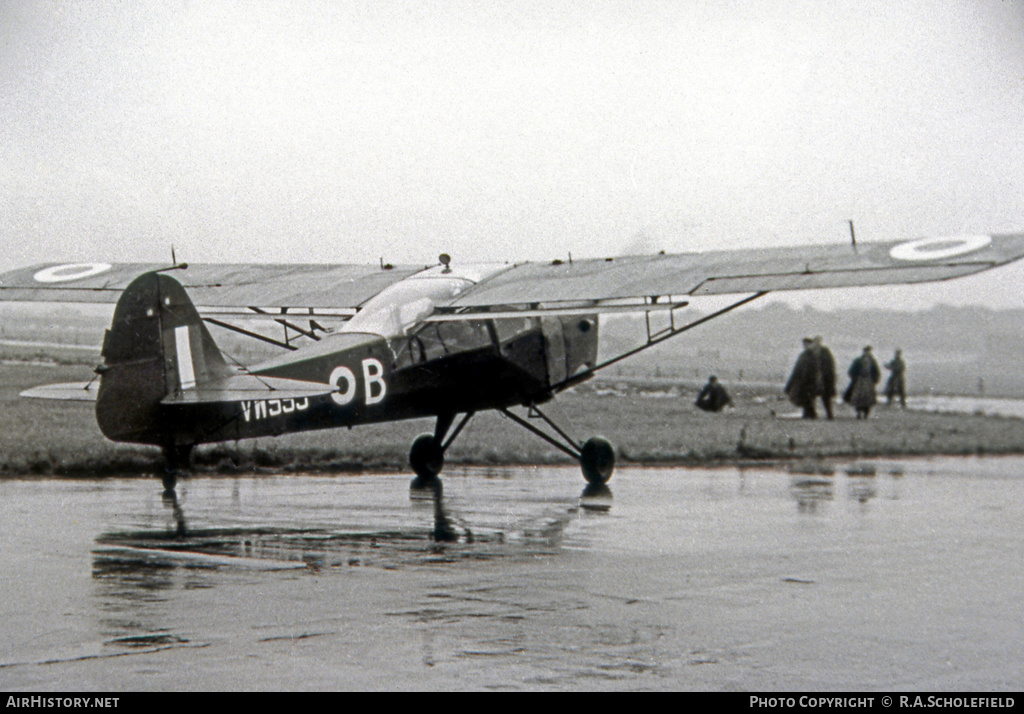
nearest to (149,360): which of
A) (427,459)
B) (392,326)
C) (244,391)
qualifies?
(244,391)

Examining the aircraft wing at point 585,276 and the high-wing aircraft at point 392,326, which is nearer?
the high-wing aircraft at point 392,326

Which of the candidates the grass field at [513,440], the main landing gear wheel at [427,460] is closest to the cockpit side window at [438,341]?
the main landing gear wheel at [427,460]

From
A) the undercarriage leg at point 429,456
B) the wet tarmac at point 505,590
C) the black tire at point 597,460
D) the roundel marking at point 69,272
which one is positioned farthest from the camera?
the roundel marking at point 69,272

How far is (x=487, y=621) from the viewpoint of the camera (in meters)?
6.32

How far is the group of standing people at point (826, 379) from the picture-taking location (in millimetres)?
21141

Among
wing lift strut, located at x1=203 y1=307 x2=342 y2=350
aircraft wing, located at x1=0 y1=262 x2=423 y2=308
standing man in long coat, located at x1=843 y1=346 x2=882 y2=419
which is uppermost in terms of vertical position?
aircraft wing, located at x1=0 y1=262 x2=423 y2=308

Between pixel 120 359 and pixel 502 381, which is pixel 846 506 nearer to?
pixel 502 381

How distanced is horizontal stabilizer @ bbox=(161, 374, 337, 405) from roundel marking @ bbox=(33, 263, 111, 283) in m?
5.63

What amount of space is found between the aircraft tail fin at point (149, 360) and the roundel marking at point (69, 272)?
5181mm

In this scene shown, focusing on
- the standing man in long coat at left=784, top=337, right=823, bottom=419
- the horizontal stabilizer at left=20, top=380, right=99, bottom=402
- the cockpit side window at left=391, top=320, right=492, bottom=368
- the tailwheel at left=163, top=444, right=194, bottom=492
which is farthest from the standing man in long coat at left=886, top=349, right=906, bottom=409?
the horizontal stabilizer at left=20, top=380, right=99, bottom=402

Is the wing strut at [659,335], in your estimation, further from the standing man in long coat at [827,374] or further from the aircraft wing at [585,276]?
the standing man in long coat at [827,374]

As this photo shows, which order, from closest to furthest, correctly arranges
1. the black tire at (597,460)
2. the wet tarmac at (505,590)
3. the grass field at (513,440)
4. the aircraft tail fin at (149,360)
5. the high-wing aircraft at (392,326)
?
the wet tarmac at (505,590)
the aircraft tail fin at (149,360)
the high-wing aircraft at (392,326)
the black tire at (597,460)
the grass field at (513,440)

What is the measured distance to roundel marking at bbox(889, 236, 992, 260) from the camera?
35.0 ft

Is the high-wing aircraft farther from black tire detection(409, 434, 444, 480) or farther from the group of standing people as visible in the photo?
the group of standing people
